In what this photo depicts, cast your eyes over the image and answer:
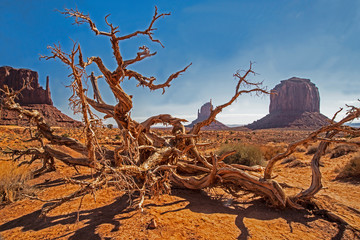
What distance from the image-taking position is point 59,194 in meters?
4.74

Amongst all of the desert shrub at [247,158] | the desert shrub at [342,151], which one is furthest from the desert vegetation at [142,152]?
the desert shrub at [342,151]

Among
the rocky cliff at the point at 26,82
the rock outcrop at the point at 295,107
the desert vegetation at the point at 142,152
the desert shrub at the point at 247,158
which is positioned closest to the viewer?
the desert vegetation at the point at 142,152

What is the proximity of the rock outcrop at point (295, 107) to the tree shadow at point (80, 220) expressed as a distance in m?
84.6

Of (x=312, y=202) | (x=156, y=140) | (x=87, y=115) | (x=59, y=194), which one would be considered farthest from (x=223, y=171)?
(x=59, y=194)

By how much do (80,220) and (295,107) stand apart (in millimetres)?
112130

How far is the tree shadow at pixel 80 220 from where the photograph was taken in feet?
9.62

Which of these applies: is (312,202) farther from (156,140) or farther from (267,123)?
(267,123)

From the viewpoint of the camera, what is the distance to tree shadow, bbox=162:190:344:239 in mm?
3367

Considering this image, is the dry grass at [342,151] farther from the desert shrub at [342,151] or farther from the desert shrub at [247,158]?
the desert shrub at [247,158]

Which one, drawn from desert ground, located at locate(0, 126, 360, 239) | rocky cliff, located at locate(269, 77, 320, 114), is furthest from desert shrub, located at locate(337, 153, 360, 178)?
rocky cliff, located at locate(269, 77, 320, 114)

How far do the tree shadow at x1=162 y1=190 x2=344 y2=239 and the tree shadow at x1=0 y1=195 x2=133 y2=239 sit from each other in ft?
3.61

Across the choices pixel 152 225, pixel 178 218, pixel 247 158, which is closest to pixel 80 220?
pixel 152 225

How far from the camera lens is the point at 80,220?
3.33 m

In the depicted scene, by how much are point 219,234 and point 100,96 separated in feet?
17.3
